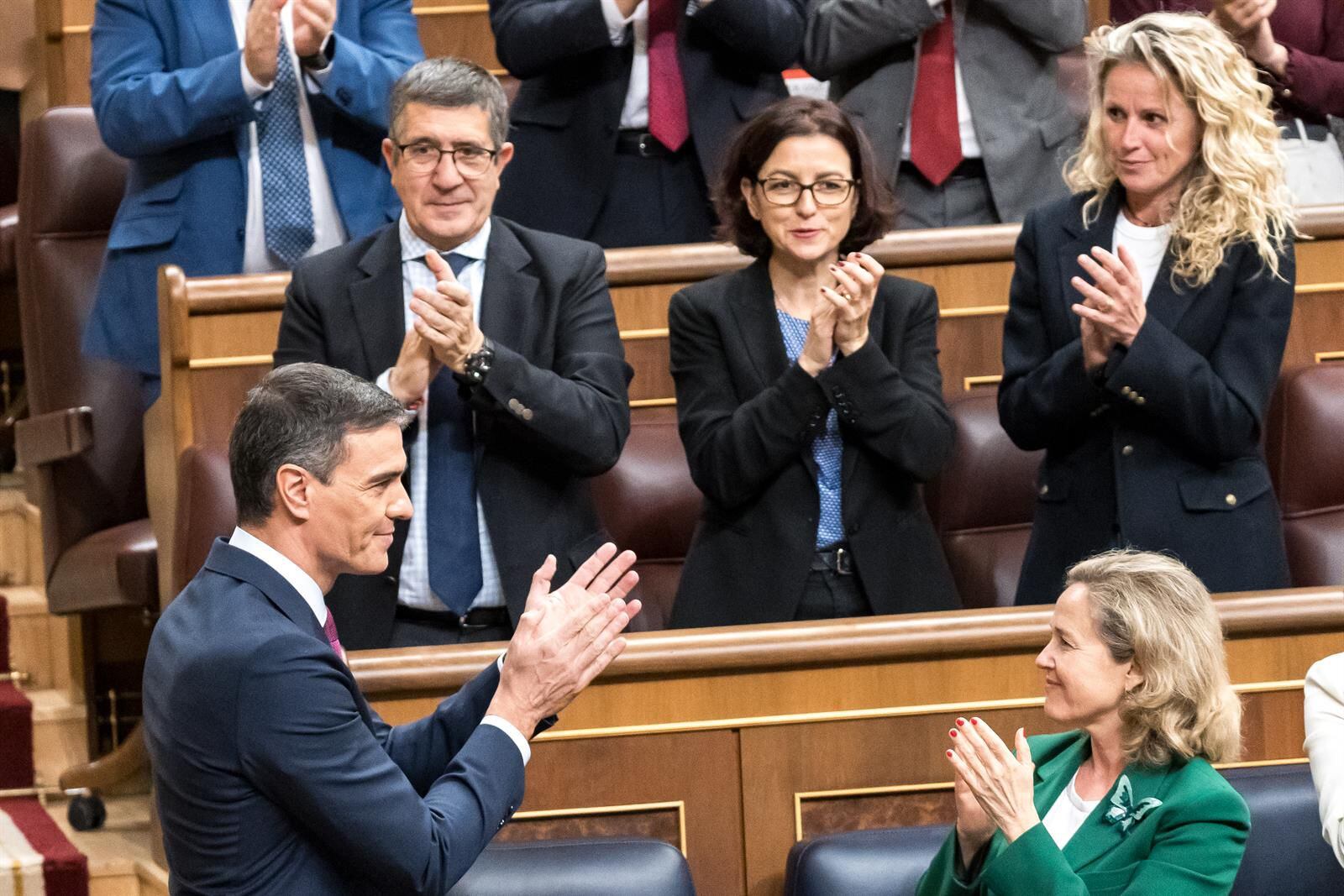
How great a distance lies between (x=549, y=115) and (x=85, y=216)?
89 centimetres

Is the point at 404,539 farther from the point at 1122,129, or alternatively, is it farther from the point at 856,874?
the point at 1122,129

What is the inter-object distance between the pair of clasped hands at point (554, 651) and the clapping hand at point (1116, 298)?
825 mm

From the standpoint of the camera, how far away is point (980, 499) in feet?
9.18

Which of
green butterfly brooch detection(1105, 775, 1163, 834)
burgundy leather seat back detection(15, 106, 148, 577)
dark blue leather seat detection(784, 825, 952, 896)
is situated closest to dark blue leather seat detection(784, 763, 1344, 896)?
dark blue leather seat detection(784, 825, 952, 896)

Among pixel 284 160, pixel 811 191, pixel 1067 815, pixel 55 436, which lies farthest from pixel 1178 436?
pixel 55 436

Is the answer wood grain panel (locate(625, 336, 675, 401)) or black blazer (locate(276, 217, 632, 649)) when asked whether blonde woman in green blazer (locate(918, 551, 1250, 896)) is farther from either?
wood grain panel (locate(625, 336, 675, 401))

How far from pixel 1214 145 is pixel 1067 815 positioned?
0.89m

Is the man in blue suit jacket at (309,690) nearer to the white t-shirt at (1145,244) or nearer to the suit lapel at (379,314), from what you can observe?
the suit lapel at (379,314)

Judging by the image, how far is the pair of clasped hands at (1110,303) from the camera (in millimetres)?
2232

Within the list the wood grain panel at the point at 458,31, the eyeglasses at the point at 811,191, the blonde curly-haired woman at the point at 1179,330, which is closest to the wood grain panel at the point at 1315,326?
the blonde curly-haired woman at the point at 1179,330

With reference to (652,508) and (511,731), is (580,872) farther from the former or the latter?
(652,508)

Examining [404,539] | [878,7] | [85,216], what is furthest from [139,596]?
[878,7]

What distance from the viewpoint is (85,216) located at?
3.31m

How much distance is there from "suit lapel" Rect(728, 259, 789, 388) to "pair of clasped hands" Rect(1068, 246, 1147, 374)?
362 millimetres
